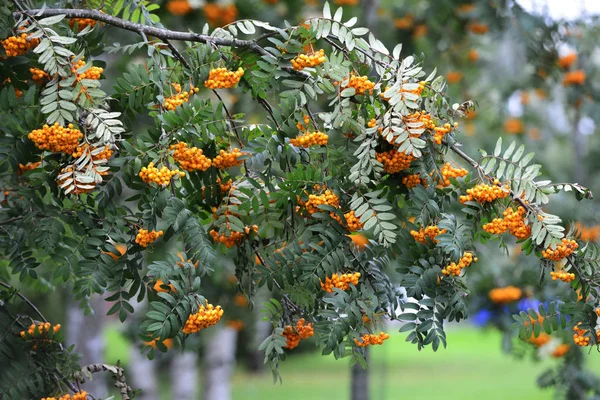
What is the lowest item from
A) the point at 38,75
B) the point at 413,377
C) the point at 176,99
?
the point at 176,99

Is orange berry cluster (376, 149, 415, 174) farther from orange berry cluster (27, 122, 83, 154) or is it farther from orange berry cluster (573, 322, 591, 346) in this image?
orange berry cluster (27, 122, 83, 154)

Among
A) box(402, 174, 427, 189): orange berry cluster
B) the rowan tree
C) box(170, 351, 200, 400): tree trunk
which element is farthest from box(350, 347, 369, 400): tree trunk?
box(402, 174, 427, 189): orange berry cluster

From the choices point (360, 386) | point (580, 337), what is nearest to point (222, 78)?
point (580, 337)

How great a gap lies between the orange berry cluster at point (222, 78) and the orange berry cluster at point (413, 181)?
59cm

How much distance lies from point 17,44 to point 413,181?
126cm

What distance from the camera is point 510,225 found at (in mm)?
2141

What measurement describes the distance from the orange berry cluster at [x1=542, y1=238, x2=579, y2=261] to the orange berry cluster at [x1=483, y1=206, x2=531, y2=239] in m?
0.09

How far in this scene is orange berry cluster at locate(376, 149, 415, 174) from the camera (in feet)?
6.97

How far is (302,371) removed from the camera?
16359 mm

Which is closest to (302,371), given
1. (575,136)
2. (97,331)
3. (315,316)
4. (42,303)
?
(42,303)

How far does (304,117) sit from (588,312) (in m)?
1.05

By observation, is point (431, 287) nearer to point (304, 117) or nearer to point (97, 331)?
point (304, 117)

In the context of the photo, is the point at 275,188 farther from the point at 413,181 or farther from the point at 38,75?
the point at 38,75

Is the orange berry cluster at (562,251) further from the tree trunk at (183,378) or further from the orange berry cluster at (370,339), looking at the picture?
the tree trunk at (183,378)
